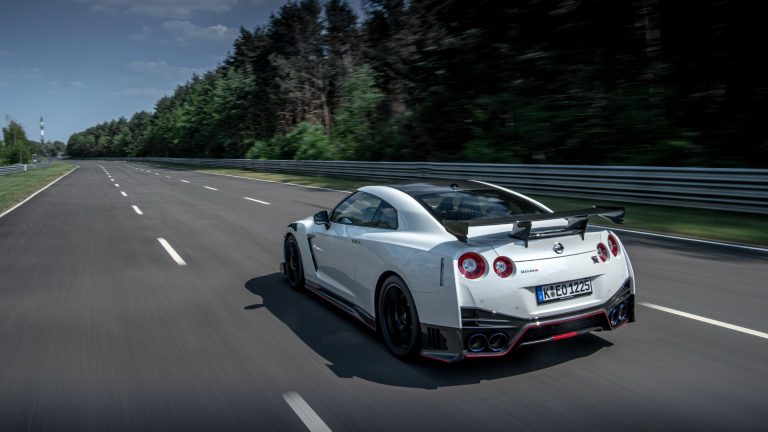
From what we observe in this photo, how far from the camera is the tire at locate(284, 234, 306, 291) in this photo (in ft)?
21.3

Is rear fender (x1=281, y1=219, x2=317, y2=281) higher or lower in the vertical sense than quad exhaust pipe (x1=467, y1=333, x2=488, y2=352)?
higher

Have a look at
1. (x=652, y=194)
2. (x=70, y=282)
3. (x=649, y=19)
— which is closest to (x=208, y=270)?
(x=70, y=282)

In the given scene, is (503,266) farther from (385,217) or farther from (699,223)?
(699,223)

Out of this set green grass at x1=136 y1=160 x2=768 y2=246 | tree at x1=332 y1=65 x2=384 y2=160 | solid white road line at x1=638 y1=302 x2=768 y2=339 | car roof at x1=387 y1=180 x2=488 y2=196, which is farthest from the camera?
tree at x1=332 y1=65 x2=384 y2=160

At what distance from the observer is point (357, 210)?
17.9ft

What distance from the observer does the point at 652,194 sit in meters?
12.5

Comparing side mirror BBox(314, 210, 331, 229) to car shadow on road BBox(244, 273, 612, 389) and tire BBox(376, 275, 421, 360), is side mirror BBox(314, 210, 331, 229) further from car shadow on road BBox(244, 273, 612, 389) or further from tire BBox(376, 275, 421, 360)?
tire BBox(376, 275, 421, 360)

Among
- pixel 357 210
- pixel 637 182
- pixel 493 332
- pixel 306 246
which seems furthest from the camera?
pixel 637 182

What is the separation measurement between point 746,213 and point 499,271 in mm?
9312

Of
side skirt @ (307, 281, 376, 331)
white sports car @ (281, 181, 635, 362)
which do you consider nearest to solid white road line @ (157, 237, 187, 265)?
side skirt @ (307, 281, 376, 331)

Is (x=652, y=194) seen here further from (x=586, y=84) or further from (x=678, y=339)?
(x=678, y=339)

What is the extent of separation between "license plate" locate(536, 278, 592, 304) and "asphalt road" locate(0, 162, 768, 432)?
1.72ft

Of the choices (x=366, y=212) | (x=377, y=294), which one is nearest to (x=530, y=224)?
Answer: (x=377, y=294)

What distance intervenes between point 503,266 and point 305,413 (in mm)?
1592
